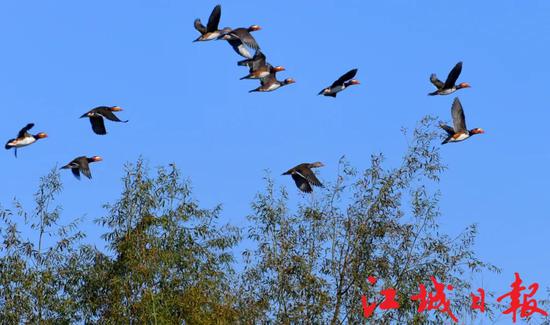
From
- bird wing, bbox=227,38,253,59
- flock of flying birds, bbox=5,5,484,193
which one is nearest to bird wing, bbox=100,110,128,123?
flock of flying birds, bbox=5,5,484,193

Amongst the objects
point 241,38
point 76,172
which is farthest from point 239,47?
point 76,172

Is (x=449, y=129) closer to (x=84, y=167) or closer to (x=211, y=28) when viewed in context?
(x=211, y=28)

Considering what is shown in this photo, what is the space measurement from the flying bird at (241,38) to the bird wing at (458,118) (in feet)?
10.9

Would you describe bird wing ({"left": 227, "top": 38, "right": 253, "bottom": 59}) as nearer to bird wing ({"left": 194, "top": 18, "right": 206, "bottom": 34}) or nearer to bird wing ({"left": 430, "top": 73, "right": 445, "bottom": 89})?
bird wing ({"left": 194, "top": 18, "right": 206, "bottom": 34})

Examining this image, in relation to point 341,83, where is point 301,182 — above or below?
below

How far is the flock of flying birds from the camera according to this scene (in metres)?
23.1

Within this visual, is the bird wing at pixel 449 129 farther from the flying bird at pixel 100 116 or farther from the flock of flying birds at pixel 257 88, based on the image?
the flying bird at pixel 100 116

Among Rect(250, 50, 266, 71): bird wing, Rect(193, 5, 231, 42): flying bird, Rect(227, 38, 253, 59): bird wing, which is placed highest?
Rect(227, 38, 253, 59): bird wing

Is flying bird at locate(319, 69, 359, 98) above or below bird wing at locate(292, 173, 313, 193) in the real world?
above

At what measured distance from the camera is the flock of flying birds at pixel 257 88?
2314cm

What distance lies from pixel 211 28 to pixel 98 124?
224 centimetres

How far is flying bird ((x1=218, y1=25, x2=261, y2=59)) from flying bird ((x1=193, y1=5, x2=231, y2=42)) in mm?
255

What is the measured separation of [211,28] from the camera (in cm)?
2366

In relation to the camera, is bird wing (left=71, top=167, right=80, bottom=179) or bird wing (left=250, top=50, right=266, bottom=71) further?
bird wing (left=250, top=50, right=266, bottom=71)
